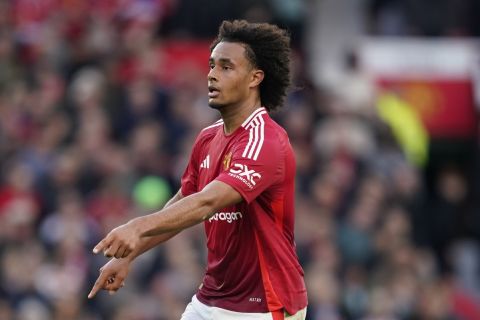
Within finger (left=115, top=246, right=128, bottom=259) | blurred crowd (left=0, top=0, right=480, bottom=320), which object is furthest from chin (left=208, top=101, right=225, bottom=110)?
blurred crowd (left=0, top=0, right=480, bottom=320)

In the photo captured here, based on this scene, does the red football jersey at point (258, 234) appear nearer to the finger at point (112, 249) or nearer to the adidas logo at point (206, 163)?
the adidas logo at point (206, 163)

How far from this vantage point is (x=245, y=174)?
6625 mm

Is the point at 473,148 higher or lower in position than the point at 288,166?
lower

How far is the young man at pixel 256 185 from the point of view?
6836mm

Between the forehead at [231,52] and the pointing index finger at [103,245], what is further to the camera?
the forehead at [231,52]

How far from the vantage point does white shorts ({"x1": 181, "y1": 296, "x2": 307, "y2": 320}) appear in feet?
22.6

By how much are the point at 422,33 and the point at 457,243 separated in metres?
3.14

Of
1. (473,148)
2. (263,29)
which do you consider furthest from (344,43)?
(263,29)

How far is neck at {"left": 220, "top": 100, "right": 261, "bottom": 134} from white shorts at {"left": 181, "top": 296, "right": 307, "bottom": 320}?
95cm

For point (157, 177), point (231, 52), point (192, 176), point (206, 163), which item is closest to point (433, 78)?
point (157, 177)

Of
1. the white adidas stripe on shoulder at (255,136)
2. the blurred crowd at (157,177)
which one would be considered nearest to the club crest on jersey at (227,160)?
the white adidas stripe on shoulder at (255,136)

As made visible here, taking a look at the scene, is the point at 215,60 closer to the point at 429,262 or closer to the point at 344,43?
the point at 429,262

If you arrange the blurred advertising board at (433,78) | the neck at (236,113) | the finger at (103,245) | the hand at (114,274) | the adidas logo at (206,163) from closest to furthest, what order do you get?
the finger at (103,245) → the hand at (114,274) → the neck at (236,113) → the adidas logo at (206,163) → the blurred advertising board at (433,78)

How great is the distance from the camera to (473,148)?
17516 millimetres
